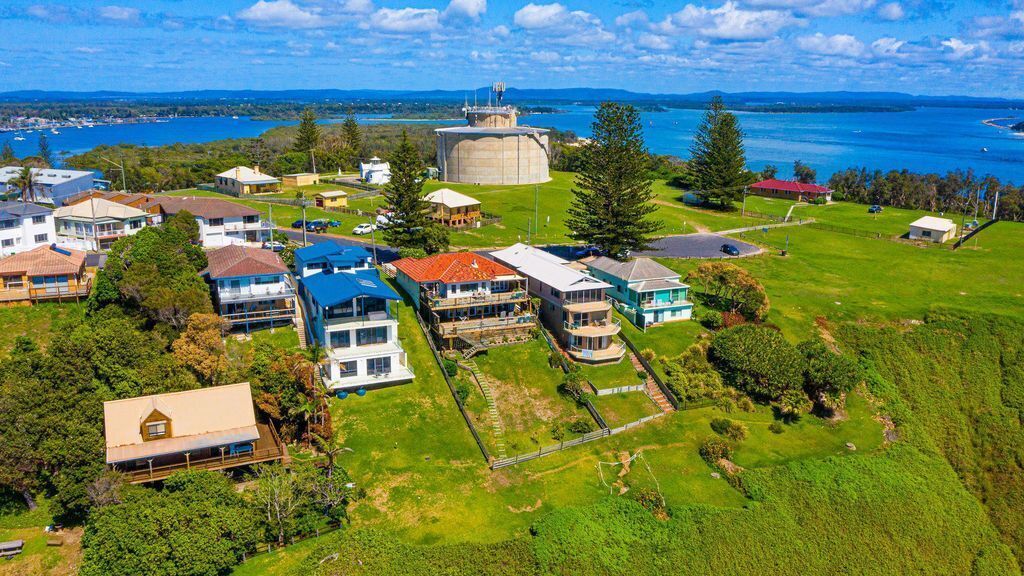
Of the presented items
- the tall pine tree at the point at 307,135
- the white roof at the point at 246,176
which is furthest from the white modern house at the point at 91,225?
the tall pine tree at the point at 307,135

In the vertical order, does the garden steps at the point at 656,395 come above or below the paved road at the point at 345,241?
below

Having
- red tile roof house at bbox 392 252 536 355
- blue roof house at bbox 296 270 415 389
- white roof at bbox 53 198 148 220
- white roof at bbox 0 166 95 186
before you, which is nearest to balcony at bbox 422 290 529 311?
red tile roof house at bbox 392 252 536 355

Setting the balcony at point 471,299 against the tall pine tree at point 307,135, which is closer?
the balcony at point 471,299

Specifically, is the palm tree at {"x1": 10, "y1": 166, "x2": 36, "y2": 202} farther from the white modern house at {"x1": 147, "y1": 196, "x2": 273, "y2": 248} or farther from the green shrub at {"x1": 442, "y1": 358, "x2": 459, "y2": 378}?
the green shrub at {"x1": 442, "y1": 358, "x2": 459, "y2": 378}

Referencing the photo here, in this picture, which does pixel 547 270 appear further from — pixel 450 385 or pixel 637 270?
pixel 450 385

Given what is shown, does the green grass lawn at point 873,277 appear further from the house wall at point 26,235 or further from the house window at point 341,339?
the house wall at point 26,235
